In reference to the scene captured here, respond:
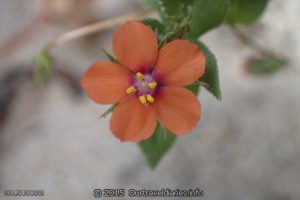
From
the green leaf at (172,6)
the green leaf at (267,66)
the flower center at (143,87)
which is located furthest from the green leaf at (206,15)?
the green leaf at (267,66)

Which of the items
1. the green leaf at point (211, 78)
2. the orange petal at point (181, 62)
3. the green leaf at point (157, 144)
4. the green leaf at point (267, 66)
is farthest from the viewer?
the green leaf at point (267, 66)

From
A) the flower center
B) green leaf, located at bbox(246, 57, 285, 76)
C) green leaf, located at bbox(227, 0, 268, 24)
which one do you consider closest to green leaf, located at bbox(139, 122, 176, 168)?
the flower center

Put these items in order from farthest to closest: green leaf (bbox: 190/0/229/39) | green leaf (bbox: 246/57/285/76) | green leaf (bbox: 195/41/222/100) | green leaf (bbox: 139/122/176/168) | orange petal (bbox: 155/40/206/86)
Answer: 1. green leaf (bbox: 246/57/285/76)
2. green leaf (bbox: 139/122/176/168)
3. green leaf (bbox: 190/0/229/39)
4. green leaf (bbox: 195/41/222/100)
5. orange petal (bbox: 155/40/206/86)

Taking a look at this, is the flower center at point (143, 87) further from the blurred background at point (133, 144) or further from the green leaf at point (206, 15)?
the blurred background at point (133, 144)

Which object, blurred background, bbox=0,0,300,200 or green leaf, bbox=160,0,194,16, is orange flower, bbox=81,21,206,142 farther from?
blurred background, bbox=0,0,300,200

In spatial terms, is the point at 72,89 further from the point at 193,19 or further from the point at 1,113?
the point at 193,19

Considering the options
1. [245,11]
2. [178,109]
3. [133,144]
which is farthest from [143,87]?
[133,144]
